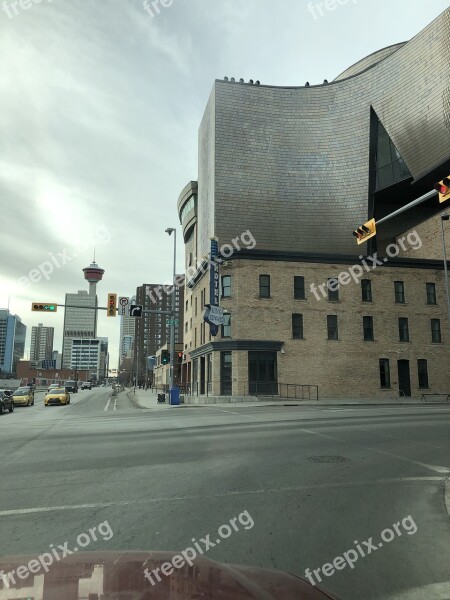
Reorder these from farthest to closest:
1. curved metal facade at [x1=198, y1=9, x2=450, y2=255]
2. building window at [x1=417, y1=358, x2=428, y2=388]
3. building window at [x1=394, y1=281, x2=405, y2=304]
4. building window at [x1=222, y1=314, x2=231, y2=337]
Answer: curved metal facade at [x1=198, y1=9, x2=450, y2=255], building window at [x1=394, y1=281, x2=405, y2=304], building window at [x1=417, y1=358, x2=428, y2=388], building window at [x1=222, y1=314, x2=231, y2=337]

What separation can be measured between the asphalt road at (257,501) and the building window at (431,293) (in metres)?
29.3

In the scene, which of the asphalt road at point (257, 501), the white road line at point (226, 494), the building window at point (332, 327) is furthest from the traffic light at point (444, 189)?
the building window at point (332, 327)

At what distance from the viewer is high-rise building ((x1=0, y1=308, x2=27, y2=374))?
383 ft

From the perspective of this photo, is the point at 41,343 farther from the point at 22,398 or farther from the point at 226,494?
the point at 226,494

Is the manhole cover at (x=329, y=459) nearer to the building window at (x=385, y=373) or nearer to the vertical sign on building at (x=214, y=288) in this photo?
the vertical sign on building at (x=214, y=288)

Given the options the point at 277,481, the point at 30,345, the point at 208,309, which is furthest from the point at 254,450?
the point at 30,345

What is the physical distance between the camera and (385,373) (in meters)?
38.6

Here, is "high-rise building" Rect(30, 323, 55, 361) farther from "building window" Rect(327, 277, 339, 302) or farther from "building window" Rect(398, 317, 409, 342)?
"building window" Rect(398, 317, 409, 342)

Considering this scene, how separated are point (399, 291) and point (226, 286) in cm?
1442

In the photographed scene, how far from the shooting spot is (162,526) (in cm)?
571

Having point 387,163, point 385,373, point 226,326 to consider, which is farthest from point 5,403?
point 387,163

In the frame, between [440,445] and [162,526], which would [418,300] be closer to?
[440,445]

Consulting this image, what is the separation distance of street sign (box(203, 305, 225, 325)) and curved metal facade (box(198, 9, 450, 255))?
965cm

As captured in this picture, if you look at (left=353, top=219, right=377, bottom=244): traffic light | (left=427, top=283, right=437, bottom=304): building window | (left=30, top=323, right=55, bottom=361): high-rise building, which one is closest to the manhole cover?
(left=353, top=219, right=377, bottom=244): traffic light
